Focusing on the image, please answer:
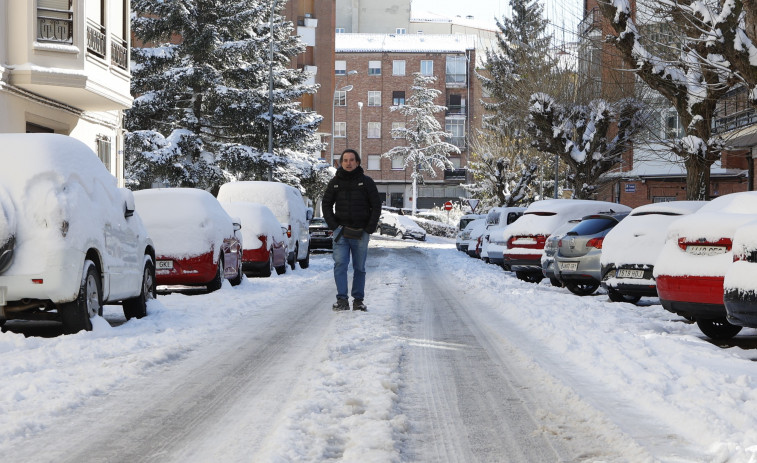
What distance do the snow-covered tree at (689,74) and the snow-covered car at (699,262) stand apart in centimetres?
699

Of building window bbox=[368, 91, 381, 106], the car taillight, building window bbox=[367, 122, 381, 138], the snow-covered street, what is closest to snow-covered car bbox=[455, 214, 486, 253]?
the car taillight

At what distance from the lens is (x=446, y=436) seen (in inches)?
197

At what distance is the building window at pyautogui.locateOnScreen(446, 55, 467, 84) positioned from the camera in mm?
88312

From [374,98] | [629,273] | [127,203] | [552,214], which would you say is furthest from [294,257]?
[374,98]

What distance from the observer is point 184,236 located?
14.8 meters

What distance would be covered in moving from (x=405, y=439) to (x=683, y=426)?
1.63 meters

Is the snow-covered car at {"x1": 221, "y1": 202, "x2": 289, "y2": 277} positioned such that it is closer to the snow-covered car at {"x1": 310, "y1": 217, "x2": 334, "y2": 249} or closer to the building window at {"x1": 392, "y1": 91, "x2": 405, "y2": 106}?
the snow-covered car at {"x1": 310, "y1": 217, "x2": 334, "y2": 249}

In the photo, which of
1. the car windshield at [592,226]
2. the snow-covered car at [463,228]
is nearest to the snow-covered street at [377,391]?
the car windshield at [592,226]

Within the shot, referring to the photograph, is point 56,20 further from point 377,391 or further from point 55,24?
point 377,391

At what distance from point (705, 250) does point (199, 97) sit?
29468mm

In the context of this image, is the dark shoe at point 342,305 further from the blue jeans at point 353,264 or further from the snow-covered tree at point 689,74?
the snow-covered tree at point 689,74

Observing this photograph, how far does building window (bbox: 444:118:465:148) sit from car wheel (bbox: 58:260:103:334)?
3177 inches

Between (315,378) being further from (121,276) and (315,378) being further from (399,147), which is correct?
(399,147)

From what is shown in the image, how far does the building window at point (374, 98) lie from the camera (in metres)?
90.0
